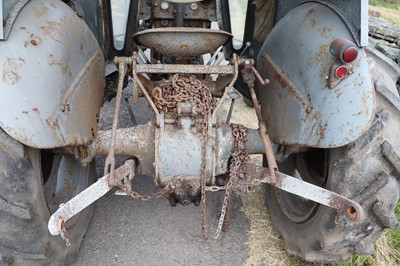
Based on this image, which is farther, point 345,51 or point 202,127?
point 202,127

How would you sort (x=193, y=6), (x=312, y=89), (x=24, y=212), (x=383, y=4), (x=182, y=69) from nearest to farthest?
(x=24, y=212)
(x=312, y=89)
(x=182, y=69)
(x=193, y=6)
(x=383, y=4)

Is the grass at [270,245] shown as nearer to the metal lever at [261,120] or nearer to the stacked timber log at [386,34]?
the metal lever at [261,120]

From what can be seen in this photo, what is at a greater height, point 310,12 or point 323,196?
point 310,12

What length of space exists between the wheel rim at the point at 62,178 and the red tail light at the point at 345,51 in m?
1.59

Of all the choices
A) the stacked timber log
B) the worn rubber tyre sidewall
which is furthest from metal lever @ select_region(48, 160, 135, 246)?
the stacked timber log

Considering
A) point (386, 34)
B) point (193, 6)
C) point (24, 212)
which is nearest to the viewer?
point (24, 212)

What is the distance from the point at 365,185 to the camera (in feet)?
6.35

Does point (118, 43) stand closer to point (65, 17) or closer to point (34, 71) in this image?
point (65, 17)

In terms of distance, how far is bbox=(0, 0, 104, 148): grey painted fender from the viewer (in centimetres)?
165

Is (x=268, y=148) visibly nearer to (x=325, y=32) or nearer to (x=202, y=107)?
(x=202, y=107)

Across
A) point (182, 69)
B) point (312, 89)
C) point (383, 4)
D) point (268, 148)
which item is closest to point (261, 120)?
point (268, 148)

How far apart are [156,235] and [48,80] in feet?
4.42

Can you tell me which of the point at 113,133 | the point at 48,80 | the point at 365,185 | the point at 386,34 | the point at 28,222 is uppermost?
the point at 48,80

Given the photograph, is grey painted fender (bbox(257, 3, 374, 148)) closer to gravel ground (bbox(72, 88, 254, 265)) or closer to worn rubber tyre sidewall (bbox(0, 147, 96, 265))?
gravel ground (bbox(72, 88, 254, 265))
